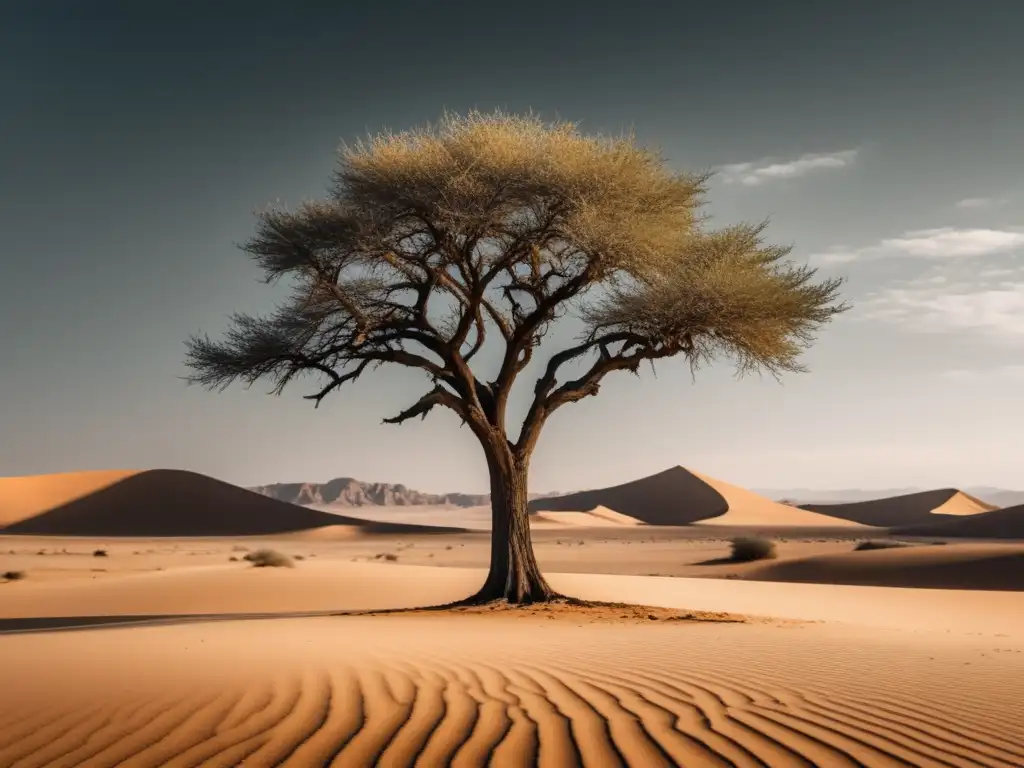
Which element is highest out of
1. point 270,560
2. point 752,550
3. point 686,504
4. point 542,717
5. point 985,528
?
point 686,504

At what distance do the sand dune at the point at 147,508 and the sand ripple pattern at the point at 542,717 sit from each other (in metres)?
62.0

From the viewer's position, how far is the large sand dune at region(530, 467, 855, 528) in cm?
8656

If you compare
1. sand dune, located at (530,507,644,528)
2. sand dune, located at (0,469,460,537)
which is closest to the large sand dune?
sand dune, located at (530,507,644,528)

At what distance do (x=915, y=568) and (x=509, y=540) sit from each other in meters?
17.4

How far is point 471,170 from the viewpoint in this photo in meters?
16.2

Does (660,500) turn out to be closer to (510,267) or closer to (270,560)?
(270,560)

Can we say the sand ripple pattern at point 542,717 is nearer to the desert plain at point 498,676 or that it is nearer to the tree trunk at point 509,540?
the desert plain at point 498,676

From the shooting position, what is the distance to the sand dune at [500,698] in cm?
471

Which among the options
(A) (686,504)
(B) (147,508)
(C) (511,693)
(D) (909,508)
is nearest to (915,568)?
(C) (511,693)

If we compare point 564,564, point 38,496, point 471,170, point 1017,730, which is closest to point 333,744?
point 1017,730

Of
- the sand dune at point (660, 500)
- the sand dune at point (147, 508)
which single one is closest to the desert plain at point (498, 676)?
the sand dune at point (147, 508)

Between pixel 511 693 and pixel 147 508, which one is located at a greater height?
pixel 147 508

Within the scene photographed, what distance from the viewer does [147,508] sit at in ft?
226

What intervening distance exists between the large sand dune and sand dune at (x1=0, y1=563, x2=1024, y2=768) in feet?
236
